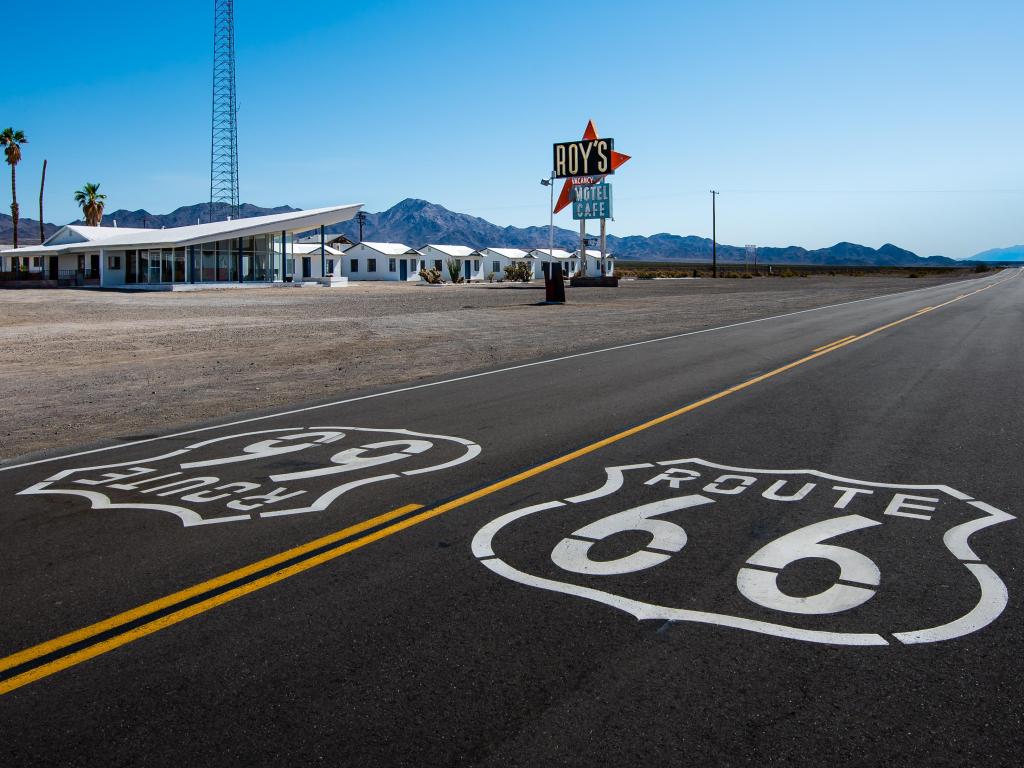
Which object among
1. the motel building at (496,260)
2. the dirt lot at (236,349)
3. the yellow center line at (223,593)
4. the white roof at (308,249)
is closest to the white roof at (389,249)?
the white roof at (308,249)

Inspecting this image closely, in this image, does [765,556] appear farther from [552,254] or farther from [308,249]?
[552,254]

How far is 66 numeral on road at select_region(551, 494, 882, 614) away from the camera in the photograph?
4.54 m

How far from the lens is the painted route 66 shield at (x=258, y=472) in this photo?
6504mm

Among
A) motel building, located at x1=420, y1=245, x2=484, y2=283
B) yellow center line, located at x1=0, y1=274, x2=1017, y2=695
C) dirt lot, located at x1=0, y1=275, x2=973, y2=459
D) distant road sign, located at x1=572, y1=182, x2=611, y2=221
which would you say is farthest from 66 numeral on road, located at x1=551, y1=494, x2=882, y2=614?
motel building, located at x1=420, y1=245, x2=484, y2=283

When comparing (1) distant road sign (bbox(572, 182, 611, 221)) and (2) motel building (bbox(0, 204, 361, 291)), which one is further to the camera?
(1) distant road sign (bbox(572, 182, 611, 221))

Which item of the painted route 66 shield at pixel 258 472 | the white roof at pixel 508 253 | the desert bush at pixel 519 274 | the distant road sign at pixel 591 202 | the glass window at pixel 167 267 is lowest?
the painted route 66 shield at pixel 258 472

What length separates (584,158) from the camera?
63.2 m

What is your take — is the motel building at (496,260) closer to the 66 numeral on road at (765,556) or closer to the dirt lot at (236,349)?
the dirt lot at (236,349)

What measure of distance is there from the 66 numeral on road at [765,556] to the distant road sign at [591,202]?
6110 centimetres

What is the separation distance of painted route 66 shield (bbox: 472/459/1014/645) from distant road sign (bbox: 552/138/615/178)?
58282mm

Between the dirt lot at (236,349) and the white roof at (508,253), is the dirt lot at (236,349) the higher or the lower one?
the lower one

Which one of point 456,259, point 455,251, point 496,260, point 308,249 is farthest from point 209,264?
point 496,260

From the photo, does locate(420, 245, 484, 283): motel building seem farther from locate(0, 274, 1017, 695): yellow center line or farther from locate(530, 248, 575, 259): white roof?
locate(0, 274, 1017, 695): yellow center line

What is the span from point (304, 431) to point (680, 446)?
4.06 m
